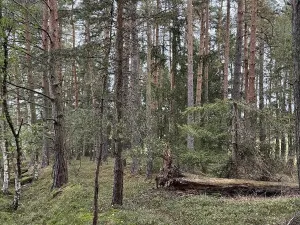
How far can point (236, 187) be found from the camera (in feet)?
33.4

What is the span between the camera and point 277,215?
727cm

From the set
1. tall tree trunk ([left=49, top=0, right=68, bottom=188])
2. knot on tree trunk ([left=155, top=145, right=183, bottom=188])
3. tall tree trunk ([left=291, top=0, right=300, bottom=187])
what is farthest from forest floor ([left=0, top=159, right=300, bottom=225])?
tall tree trunk ([left=291, top=0, right=300, bottom=187])

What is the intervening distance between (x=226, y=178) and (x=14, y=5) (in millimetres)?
9427

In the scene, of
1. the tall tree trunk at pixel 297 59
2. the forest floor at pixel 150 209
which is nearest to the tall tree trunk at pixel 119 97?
the forest floor at pixel 150 209

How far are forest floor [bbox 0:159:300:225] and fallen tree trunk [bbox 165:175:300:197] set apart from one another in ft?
1.27

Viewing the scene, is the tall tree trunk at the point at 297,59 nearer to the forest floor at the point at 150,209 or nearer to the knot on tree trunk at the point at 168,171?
the forest floor at the point at 150,209

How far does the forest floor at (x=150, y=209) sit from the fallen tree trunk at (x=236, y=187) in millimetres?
387

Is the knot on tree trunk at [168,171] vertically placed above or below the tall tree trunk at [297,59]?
below

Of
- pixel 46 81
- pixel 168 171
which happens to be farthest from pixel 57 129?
pixel 46 81

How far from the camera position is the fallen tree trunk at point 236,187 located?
32.9ft

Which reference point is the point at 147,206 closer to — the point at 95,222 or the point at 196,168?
the point at 95,222

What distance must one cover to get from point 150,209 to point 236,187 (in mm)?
3088

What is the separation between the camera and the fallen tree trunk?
10016 mm

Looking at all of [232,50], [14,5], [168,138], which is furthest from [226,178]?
[232,50]
